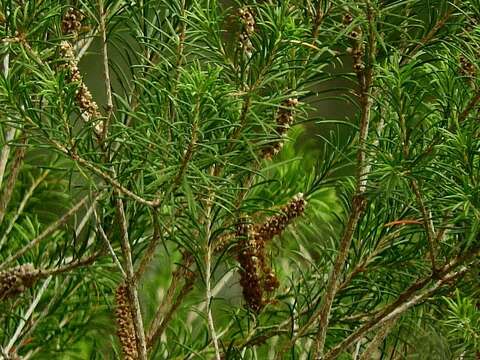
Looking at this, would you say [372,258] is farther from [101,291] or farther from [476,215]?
[101,291]

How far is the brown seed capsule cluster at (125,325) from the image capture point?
645mm

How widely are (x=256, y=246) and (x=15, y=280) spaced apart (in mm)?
172

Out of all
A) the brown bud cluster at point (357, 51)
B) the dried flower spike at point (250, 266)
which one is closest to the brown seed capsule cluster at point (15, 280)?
the dried flower spike at point (250, 266)

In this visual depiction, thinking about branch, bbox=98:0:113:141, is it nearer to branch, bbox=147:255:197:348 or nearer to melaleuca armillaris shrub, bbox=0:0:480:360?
melaleuca armillaris shrub, bbox=0:0:480:360

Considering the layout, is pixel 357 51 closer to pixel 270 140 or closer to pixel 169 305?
pixel 270 140

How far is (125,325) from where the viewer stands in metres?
0.65

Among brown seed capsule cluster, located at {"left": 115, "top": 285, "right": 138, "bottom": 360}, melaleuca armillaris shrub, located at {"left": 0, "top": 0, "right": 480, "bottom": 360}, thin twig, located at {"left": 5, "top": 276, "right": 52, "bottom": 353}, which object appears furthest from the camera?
thin twig, located at {"left": 5, "top": 276, "right": 52, "bottom": 353}

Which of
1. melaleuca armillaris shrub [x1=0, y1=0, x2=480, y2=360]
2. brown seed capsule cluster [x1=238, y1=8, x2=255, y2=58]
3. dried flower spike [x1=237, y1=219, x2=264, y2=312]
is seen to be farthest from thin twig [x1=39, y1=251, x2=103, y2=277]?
brown seed capsule cluster [x1=238, y1=8, x2=255, y2=58]

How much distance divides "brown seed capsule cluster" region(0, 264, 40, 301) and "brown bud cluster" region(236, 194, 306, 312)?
0.15 metres

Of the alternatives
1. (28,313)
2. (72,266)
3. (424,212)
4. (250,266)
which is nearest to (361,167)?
(424,212)

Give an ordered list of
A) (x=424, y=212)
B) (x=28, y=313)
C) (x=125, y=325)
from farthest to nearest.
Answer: (x=28, y=313), (x=125, y=325), (x=424, y=212)

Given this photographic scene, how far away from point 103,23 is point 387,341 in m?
0.34

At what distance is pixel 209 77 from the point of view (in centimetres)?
51

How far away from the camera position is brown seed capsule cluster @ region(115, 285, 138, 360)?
25.4 inches
